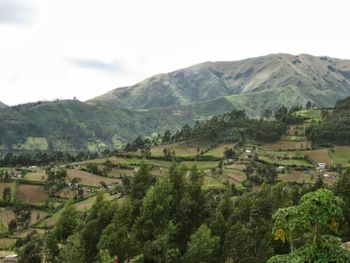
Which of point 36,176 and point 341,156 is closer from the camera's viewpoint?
point 36,176

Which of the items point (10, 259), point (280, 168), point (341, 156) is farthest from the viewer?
point (341, 156)

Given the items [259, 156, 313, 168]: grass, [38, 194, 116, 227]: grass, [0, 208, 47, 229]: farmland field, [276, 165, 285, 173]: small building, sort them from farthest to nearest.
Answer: [259, 156, 313, 168]: grass < [276, 165, 285, 173]: small building < [0, 208, 47, 229]: farmland field < [38, 194, 116, 227]: grass

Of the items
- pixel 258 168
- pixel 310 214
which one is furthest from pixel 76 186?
pixel 310 214

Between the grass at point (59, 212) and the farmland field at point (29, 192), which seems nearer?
the grass at point (59, 212)

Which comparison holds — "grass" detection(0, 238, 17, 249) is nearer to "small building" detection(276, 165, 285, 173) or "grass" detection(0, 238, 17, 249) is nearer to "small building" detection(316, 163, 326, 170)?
"small building" detection(276, 165, 285, 173)

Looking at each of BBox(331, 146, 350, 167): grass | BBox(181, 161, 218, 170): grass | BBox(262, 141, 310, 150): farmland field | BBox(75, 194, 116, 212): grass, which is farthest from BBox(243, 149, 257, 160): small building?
BBox(75, 194, 116, 212): grass

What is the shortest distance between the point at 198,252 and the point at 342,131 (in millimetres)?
147899

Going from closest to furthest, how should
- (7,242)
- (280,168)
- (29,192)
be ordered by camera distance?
(7,242) < (29,192) < (280,168)

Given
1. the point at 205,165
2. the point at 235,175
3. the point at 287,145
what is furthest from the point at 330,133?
the point at 235,175

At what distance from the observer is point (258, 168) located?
154 metres

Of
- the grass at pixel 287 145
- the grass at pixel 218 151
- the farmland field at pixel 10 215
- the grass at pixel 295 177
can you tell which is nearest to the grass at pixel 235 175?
the grass at pixel 295 177

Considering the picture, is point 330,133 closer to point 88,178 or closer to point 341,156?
point 341,156

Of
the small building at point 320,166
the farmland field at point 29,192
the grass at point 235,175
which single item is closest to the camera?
the farmland field at point 29,192

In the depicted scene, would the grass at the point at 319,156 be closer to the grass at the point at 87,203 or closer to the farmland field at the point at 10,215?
the grass at the point at 87,203
